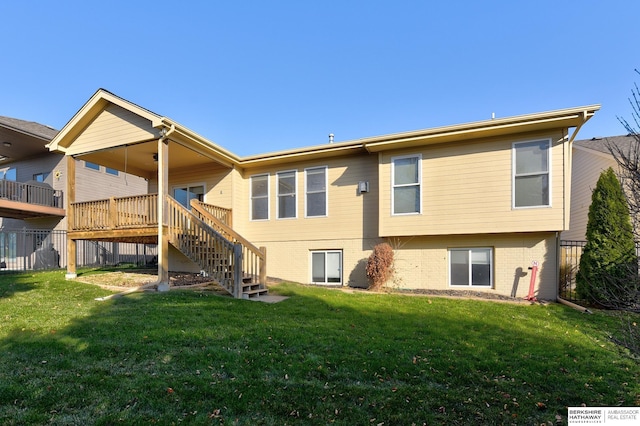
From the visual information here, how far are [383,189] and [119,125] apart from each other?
8015 mm

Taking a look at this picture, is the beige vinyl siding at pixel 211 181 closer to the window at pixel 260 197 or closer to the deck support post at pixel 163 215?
the window at pixel 260 197

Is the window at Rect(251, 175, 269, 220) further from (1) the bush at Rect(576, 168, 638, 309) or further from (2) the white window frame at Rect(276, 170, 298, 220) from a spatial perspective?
(1) the bush at Rect(576, 168, 638, 309)

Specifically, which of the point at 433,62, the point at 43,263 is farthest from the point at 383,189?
the point at 43,263

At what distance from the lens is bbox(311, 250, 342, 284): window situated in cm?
1081

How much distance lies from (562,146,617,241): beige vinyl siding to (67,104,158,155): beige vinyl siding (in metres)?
14.9

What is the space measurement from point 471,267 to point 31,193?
61.6 feet

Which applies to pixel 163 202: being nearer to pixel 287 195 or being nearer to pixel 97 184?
pixel 287 195

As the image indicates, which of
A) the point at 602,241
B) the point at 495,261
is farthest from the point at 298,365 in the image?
the point at 602,241

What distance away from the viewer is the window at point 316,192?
A: 1109cm

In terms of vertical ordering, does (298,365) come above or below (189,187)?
below

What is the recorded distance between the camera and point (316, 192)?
11188mm

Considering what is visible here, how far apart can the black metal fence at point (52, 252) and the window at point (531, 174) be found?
14660 mm

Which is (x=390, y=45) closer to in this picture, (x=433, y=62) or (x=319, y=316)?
(x=433, y=62)

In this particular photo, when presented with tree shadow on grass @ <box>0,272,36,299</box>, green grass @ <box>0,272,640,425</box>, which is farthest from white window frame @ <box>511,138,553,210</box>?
tree shadow on grass @ <box>0,272,36,299</box>
